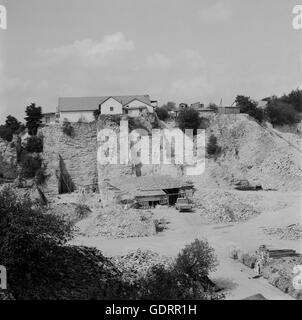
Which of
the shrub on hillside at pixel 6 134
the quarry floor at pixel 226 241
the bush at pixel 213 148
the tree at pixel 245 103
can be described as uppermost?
the tree at pixel 245 103

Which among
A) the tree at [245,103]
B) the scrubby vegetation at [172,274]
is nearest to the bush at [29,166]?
the tree at [245,103]

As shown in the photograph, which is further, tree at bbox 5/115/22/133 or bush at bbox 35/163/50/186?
tree at bbox 5/115/22/133

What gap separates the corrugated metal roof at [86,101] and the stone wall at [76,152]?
1.76 metres

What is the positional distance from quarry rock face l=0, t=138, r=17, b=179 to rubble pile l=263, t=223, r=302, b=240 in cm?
1325

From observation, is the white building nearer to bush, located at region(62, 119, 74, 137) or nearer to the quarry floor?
bush, located at region(62, 119, 74, 137)

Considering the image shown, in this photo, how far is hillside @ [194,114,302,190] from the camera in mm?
24953

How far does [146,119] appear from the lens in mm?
27859

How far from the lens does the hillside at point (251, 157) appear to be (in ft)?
81.9

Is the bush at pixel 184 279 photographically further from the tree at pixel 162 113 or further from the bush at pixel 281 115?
the bush at pixel 281 115

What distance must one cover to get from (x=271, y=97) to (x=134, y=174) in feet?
41.9

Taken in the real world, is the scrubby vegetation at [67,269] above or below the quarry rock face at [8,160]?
below

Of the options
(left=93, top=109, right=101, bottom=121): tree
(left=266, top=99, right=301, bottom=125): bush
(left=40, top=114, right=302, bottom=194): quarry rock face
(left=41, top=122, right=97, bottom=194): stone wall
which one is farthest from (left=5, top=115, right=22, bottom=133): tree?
(left=266, top=99, right=301, bottom=125): bush

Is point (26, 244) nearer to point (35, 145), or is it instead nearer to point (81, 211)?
point (81, 211)

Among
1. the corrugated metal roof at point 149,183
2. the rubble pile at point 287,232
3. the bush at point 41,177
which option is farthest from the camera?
the bush at point 41,177
